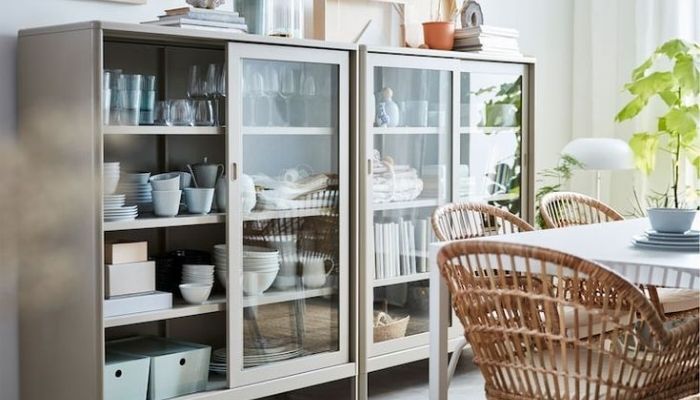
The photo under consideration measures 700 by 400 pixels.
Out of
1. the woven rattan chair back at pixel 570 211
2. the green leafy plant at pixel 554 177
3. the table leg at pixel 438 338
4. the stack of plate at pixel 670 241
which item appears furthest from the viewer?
the green leafy plant at pixel 554 177

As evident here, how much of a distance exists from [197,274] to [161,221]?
26 cm

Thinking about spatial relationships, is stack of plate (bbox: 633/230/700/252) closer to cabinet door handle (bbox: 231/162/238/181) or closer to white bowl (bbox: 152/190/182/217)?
cabinet door handle (bbox: 231/162/238/181)

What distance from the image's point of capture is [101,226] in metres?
3.15

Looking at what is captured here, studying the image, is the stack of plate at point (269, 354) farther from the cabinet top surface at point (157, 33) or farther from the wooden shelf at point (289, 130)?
the cabinet top surface at point (157, 33)

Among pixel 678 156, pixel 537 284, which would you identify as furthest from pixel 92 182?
pixel 678 156

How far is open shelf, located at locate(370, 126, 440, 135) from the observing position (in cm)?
409

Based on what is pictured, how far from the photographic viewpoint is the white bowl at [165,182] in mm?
3441

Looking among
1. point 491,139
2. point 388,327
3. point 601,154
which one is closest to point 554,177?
point 601,154

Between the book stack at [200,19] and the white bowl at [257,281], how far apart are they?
2.68ft

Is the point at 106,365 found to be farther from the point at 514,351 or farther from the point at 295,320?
the point at 514,351

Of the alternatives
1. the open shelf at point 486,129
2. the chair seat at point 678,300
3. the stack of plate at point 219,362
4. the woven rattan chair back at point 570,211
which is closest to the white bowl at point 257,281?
the stack of plate at point 219,362

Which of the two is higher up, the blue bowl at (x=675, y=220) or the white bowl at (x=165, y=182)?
the white bowl at (x=165, y=182)

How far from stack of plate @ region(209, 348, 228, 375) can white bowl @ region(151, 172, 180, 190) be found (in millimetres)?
603

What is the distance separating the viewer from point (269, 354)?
3.73 metres
